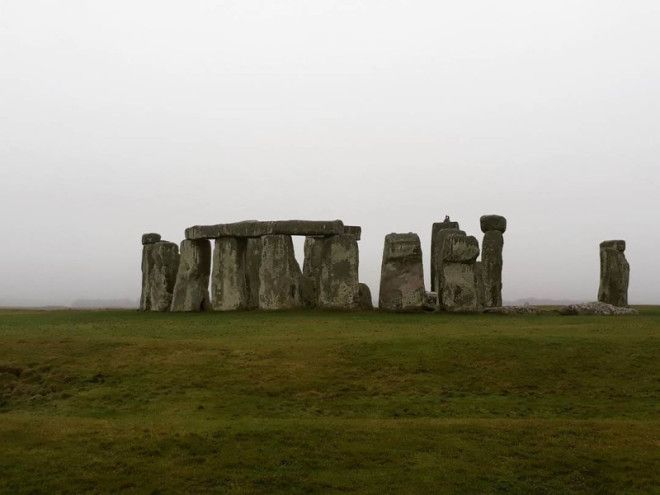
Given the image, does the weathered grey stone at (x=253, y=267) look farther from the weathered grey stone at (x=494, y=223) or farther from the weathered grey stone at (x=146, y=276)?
the weathered grey stone at (x=494, y=223)

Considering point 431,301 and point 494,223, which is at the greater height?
point 494,223

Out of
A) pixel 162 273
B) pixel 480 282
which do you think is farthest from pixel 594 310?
pixel 162 273

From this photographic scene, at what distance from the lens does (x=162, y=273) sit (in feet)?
80.3

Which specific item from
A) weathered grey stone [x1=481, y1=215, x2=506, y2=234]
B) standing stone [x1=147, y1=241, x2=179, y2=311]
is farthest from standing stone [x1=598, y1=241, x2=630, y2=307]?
standing stone [x1=147, y1=241, x2=179, y2=311]

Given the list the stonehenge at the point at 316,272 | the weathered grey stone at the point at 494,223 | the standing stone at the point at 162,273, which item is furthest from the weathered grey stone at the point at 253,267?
the weathered grey stone at the point at 494,223

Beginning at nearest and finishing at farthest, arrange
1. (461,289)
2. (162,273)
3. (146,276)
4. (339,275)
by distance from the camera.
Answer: (461,289) < (339,275) < (162,273) < (146,276)

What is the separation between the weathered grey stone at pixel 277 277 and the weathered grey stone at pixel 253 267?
1077 millimetres

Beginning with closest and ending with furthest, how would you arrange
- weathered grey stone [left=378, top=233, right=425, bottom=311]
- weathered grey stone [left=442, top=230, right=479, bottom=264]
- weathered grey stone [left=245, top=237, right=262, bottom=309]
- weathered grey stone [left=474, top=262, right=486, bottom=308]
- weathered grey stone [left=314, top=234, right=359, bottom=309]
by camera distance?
weathered grey stone [left=442, top=230, right=479, bottom=264], weathered grey stone [left=378, top=233, right=425, bottom=311], weathered grey stone [left=314, top=234, right=359, bottom=309], weathered grey stone [left=474, top=262, right=486, bottom=308], weathered grey stone [left=245, top=237, right=262, bottom=309]

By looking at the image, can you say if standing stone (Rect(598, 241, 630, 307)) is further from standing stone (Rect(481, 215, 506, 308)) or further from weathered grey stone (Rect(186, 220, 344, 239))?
weathered grey stone (Rect(186, 220, 344, 239))

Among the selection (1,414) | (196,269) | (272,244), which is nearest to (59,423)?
(1,414)

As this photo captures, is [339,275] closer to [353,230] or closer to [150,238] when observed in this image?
[353,230]

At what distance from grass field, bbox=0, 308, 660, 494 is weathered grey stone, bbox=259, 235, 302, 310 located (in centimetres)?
532

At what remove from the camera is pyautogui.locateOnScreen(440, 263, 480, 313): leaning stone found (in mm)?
21297

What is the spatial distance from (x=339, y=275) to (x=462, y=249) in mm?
3681
